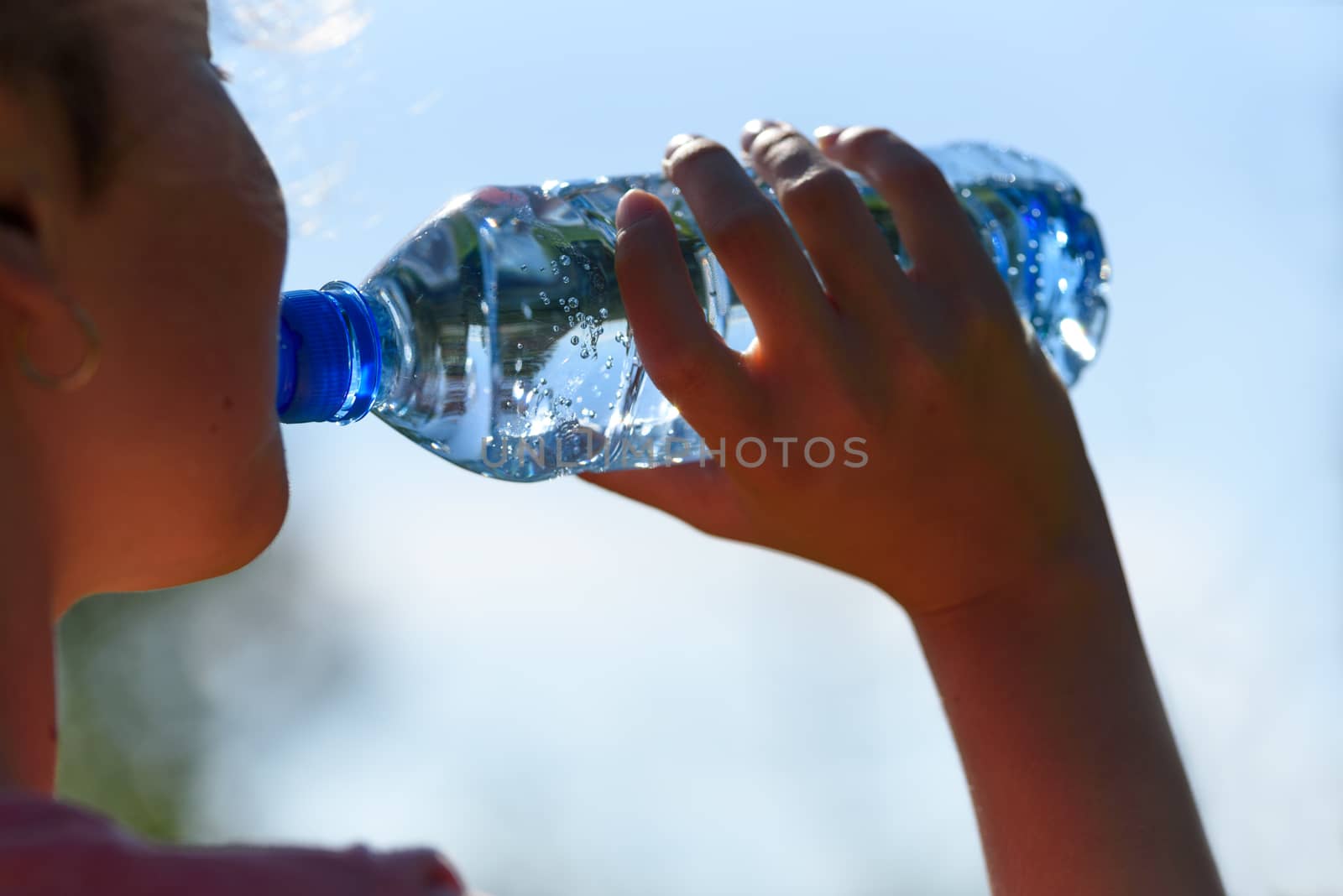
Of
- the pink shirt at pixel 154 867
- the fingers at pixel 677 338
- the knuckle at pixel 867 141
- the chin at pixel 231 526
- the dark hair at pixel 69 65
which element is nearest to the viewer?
the pink shirt at pixel 154 867

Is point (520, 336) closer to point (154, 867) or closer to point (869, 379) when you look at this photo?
point (869, 379)

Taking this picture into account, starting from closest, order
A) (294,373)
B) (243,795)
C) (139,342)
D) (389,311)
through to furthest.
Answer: (139,342)
(294,373)
(389,311)
(243,795)

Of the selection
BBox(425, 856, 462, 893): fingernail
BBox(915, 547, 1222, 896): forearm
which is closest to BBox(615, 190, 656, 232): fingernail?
BBox(915, 547, 1222, 896): forearm

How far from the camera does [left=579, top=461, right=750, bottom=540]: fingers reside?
805 mm

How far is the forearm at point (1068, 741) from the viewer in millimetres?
615

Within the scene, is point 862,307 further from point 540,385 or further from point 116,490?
point 116,490

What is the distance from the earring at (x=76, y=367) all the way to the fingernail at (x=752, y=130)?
0.45 metres

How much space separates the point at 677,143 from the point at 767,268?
0.41ft

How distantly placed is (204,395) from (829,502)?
1.09ft

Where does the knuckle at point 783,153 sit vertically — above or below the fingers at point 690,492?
above

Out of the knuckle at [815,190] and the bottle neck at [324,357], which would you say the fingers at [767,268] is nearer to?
the knuckle at [815,190]

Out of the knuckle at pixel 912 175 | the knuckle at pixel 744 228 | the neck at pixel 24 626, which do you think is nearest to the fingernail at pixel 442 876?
the neck at pixel 24 626

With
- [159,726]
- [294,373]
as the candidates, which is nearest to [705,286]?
[294,373]

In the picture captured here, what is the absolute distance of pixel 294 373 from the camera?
655 millimetres
